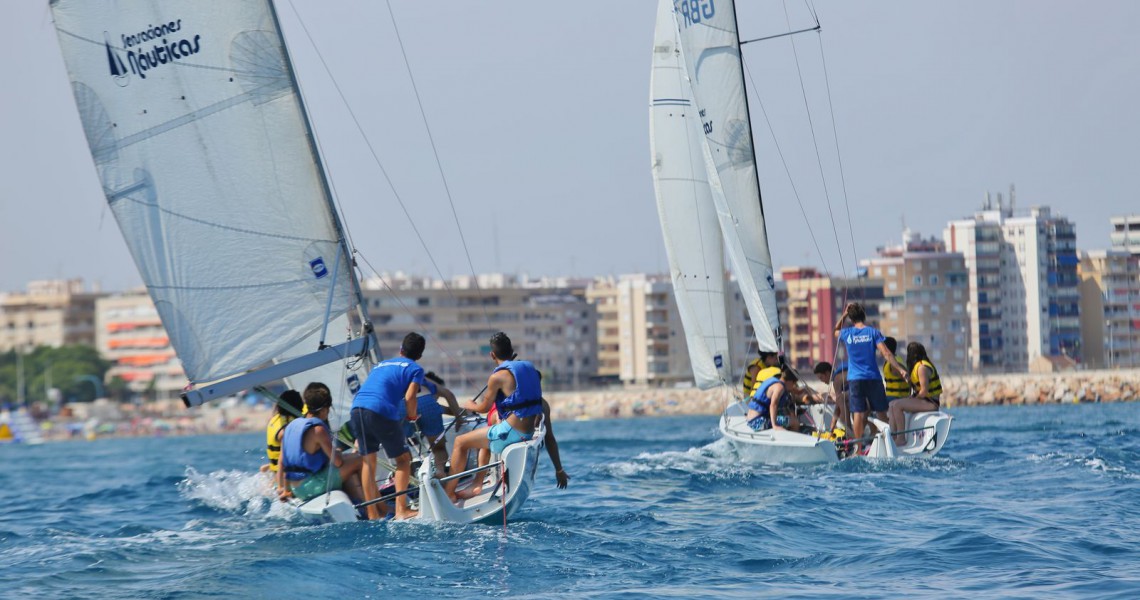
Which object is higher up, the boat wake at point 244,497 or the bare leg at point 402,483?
the bare leg at point 402,483

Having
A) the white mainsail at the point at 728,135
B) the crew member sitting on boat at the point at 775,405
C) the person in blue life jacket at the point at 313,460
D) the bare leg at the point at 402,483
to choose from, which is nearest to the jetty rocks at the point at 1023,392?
the white mainsail at the point at 728,135

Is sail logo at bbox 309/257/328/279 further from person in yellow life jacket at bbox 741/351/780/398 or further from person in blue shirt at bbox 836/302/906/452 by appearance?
person in yellow life jacket at bbox 741/351/780/398

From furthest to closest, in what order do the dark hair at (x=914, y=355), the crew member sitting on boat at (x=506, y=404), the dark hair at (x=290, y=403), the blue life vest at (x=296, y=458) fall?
the dark hair at (x=914, y=355), the dark hair at (x=290, y=403), the blue life vest at (x=296, y=458), the crew member sitting on boat at (x=506, y=404)

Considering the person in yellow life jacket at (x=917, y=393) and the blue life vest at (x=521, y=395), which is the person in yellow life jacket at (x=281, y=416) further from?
the person in yellow life jacket at (x=917, y=393)

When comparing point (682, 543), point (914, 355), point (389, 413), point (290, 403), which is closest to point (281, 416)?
point (290, 403)

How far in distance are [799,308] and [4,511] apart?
299 ft

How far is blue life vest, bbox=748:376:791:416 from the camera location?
17.5 m

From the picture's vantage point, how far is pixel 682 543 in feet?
38.2

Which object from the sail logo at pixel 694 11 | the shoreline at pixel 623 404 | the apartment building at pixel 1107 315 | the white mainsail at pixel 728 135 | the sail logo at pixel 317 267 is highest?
the sail logo at pixel 694 11

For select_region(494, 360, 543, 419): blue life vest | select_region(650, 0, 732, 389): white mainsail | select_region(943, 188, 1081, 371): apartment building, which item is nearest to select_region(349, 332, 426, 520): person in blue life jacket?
select_region(494, 360, 543, 419): blue life vest

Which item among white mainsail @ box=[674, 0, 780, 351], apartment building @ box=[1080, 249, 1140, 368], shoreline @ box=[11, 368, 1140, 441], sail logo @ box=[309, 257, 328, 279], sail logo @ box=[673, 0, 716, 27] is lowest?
shoreline @ box=[11, 368, 1140, 441]

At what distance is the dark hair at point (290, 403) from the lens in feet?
43.6

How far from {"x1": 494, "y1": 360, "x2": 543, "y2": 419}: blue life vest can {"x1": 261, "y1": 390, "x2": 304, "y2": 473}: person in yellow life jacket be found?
221 cm

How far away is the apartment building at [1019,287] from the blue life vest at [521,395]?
88.4 metres
